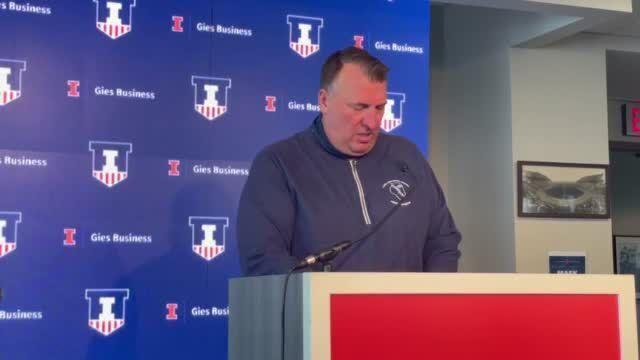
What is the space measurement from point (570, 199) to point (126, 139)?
2.96 m

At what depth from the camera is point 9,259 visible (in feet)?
11.8

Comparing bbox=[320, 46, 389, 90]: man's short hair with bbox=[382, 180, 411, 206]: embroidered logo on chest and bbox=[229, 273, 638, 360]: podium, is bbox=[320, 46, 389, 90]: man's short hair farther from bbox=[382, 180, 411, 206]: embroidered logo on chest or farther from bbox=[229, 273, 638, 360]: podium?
bbox=[229, 273, 638, 360]: podium

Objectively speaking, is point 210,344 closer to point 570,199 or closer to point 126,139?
point 126,139

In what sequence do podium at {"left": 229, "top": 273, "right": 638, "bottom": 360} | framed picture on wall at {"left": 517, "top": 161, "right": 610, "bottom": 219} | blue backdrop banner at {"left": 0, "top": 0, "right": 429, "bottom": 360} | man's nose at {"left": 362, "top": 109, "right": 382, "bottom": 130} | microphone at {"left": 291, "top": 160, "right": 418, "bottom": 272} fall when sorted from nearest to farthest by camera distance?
podium at {"left": 229, "top": 273, "right": 638, "bottom": 360} < microphone at {"left": 291, "top": 160, "right": 418, "bottom": 272} < man's nose at {"left": 362, "top": 109, "right": 382, "bottom": 130} < blue backdrop banner at {"left": 0, "top": 0, "right": 429, "bottom": 360} < framed picture on wall at {"left": 517, "top": 161, "right": 610, "bottom": 219}

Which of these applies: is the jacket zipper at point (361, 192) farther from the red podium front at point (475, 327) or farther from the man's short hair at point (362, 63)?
the red podium front at point (475, 327)

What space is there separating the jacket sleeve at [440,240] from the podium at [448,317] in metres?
0.68

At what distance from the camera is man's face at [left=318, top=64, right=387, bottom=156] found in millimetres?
2098

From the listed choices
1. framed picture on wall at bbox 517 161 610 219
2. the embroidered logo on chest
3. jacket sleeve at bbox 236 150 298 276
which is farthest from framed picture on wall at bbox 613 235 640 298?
jacket sleeve at bbox 236 150 298 276

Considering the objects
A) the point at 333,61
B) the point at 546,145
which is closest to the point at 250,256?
the point at 333,61

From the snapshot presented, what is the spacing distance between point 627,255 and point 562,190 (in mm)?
3047

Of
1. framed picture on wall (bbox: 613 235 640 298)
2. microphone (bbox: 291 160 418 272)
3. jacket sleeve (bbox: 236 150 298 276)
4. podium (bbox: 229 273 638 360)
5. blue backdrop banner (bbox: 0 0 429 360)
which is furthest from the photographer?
framed picture on wall (bbox: 613 235 640 298)

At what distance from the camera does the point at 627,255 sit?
A: 8031mm

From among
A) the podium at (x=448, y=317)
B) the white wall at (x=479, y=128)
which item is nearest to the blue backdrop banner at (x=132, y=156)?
the white wall at (x=479, y=128)

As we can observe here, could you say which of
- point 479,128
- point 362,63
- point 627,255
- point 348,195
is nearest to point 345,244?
point 348,195
